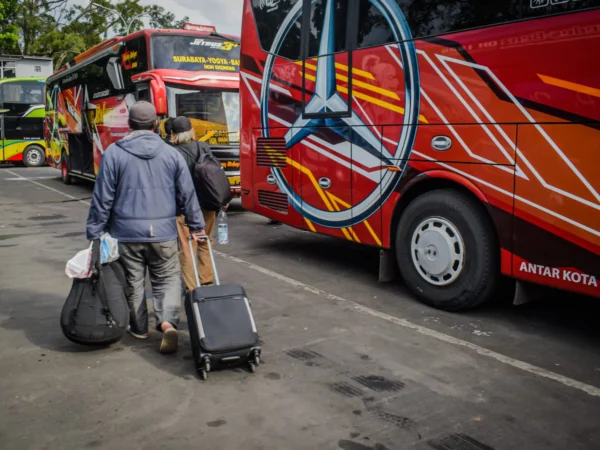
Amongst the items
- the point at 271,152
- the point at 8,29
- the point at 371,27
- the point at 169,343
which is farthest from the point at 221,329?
the point at 8,29

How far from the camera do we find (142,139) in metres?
4.90

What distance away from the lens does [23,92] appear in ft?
92.3

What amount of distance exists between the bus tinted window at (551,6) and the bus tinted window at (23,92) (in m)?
26.7

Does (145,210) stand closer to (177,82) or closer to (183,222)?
(183,222)

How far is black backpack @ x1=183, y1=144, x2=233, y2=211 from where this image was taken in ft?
19.5

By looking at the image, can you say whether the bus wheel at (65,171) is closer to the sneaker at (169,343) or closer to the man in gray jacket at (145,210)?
the man in gray jacket at (145,210)

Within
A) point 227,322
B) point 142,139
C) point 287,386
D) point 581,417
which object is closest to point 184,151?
point 142,139

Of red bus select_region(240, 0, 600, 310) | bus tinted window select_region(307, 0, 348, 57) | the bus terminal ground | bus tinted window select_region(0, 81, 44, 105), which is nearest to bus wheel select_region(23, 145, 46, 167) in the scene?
bus tinted window select_region(0, 81, 44, 105)

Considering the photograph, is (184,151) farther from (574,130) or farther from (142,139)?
(574,130)

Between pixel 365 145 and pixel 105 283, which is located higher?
pixel 365 145

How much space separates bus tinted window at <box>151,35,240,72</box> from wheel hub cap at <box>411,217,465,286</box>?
320 inches

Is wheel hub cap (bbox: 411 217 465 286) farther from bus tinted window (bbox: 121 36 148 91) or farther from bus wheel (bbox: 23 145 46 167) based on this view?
bus wheel (bbox: 23 145 46 167)

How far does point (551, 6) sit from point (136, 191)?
11.1ft

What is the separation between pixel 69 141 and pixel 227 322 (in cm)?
1670
